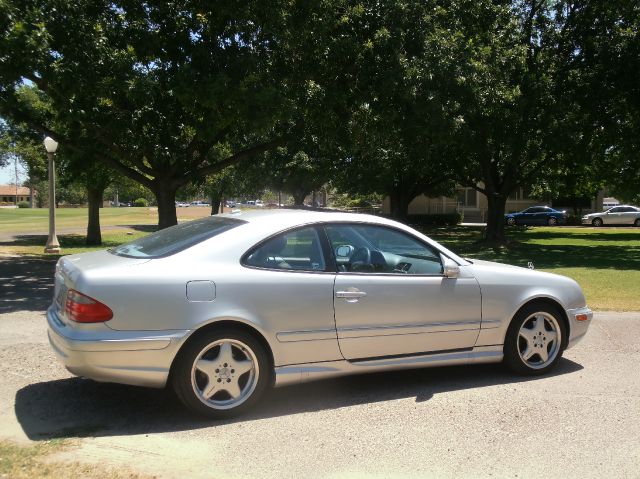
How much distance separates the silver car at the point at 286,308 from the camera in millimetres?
4215

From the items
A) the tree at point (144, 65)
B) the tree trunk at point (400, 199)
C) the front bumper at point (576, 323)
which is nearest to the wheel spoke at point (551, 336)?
the front bumper at point (576, 323)

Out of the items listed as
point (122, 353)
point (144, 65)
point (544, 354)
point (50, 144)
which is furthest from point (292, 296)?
point (50, 144)

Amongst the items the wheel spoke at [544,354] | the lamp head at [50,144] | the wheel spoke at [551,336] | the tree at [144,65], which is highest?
→ the tree at [144,65]

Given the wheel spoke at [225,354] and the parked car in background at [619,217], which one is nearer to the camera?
the wheel spoke at [225,354]

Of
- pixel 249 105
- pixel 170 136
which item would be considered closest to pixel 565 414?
pixel 249 105

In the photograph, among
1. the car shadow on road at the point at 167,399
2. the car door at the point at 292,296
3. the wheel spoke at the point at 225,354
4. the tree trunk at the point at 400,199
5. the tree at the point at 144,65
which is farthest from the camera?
the tree trunk at the point at 400,199

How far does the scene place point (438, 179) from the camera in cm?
3375

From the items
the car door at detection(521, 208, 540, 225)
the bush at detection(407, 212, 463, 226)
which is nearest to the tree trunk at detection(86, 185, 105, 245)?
the bush at detection(407, 212, 463, 226)

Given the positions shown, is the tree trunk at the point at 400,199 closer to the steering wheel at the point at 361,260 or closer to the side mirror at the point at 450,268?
the side mirror at the point at 450,268

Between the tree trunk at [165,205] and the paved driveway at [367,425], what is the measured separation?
8.71 meters

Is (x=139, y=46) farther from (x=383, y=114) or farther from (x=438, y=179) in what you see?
(x=438, y=179)

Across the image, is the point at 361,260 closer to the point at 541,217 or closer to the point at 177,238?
the point at 177,238

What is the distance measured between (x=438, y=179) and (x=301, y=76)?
2245cm

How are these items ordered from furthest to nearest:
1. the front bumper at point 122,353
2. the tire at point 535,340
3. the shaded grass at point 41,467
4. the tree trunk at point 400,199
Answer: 1. the tree trunk at point 400,199
2. the tire at point 535,340
3. the front bumper at point 122,353
4. the shaded grass at point 41,467
